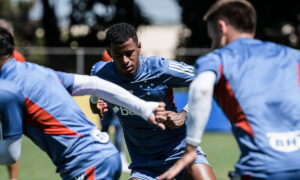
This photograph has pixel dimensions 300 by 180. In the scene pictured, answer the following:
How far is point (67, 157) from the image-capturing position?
3.57 m

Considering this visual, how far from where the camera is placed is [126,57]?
15.6 ft

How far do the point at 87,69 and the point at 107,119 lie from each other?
753cm

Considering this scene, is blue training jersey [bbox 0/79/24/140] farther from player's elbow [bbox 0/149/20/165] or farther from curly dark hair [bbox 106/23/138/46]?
curly dark hair [bbox 106/23/138/46]

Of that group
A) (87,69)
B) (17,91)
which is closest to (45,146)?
(17,91)

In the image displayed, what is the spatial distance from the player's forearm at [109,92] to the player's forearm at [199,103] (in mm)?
641

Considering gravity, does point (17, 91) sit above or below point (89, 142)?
above

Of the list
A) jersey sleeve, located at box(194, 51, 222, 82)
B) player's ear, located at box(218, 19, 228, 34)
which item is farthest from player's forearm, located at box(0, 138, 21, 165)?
player's ear, located at box(218, 19, 228, 34)

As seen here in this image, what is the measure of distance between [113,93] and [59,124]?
495mm

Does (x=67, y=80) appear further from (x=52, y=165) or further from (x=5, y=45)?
(x=52, y=165)

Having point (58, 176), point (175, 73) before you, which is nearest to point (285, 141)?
point (175, 73)

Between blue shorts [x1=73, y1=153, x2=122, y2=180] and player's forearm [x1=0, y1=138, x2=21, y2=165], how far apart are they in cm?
44

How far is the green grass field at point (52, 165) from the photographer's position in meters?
8.62

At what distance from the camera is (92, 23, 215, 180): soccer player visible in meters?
4.77

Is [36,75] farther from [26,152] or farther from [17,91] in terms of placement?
[26,152]
